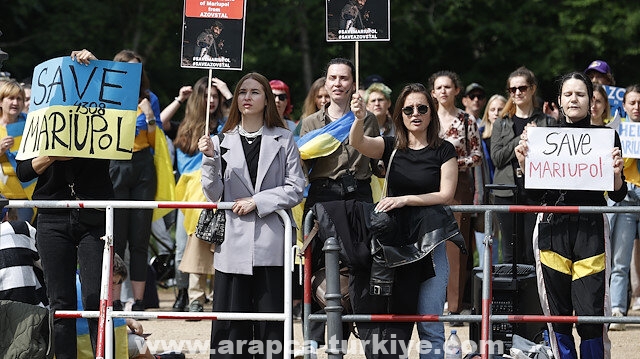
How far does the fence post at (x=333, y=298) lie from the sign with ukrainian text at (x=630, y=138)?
3.96m

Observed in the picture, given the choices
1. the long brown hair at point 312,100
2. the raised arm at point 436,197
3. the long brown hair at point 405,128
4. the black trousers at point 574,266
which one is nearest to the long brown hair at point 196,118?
the long brown hair at point 312,100

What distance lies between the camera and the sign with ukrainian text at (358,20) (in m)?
8.32

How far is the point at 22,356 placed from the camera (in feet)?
24.7

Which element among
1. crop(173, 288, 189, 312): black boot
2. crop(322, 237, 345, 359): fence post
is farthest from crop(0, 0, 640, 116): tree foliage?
crop(322, 237, 345, 359): fence post

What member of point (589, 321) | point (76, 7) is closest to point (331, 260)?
point (589, 321)

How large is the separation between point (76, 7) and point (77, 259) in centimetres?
Answer: 1499

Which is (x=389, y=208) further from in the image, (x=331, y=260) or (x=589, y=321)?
(x=589, y=321)

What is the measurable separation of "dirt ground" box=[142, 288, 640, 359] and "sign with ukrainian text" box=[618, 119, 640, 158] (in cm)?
159

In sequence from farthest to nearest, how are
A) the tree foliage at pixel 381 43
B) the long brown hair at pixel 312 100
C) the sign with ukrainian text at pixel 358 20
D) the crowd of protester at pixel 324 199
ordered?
the tree foliage at pixel 381 43 < the long brown hair at pixel 312 100 < the sign with ukrainian text at pixel 358 20 < the crowd of protester at pixel 324 199

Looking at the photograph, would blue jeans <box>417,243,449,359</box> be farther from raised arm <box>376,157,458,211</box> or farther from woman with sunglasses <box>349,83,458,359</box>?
raised arm <box>376,157,458,211</box>

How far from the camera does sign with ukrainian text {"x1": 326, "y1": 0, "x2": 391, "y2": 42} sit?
8.32m

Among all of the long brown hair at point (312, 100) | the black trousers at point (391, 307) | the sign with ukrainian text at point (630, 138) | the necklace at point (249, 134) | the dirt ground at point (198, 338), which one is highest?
the long brown hair at point (312, 100)

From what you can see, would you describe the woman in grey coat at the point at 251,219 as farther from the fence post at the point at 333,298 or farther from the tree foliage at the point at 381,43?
the tree foliage at the point at 381,43

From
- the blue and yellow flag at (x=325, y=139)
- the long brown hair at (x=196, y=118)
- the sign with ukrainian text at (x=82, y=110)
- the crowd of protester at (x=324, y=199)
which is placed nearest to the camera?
the crowd of protester at (x=324, y=199)
